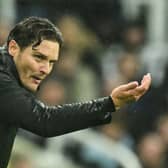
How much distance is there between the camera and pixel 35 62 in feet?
16.6

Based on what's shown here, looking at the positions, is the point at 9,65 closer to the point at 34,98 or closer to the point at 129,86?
the point at 34,98

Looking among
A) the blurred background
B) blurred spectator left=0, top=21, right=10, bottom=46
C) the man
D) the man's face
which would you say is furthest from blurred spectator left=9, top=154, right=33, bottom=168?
the man's face

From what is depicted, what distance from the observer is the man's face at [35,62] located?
505 centimetres

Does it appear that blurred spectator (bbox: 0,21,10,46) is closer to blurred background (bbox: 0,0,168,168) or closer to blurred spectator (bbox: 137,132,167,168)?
blurred background (bbox: 0,0,168,168)

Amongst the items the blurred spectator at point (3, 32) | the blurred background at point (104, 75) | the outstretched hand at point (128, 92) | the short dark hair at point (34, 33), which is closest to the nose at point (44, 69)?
the short dark hair at point (34, 33)

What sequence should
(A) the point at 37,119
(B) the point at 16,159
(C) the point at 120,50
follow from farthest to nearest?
(C) the point at 120,50, (B) the point at 16,159, (A) the point at 37,119

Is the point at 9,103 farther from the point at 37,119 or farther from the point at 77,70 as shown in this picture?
the point at 77,70

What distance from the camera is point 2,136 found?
16.6 feet

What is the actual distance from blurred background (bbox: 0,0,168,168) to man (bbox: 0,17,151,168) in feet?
8.47

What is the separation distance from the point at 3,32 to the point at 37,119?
4223 millimetres

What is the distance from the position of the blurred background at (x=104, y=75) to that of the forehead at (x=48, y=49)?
265 centimetres

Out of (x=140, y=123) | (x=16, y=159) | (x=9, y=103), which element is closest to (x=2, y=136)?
(x=9, y=103)

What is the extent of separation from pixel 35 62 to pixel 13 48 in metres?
0.17

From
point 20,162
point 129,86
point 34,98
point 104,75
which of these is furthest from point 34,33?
point 104,75
